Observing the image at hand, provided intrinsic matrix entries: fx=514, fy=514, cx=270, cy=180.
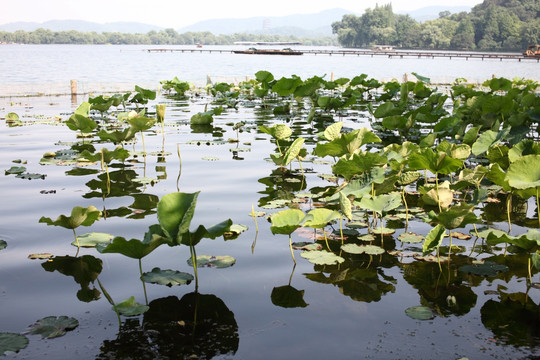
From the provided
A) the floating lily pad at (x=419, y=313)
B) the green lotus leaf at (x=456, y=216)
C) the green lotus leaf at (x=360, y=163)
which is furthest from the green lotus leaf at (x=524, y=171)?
the floating lily pad at (x=419, y=313)

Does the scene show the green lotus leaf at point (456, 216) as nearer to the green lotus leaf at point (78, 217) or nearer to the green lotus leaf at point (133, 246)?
the green lotus leaf at point (133, 246)

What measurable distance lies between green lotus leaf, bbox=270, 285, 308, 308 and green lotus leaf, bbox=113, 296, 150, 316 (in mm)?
684

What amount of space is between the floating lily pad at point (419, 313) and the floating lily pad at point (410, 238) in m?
0.95

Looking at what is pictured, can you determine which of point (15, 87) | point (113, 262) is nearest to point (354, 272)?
point (113, 262)

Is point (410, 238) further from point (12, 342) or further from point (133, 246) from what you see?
point (12, 342)

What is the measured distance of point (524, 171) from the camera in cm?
306

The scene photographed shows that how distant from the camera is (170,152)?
691cm

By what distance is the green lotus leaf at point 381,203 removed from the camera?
3291mm

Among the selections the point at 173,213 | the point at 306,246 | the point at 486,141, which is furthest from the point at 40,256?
the point at 486,141

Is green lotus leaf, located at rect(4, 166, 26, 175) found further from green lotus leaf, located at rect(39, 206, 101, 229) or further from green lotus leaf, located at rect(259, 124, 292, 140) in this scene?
green lotus leaf, located at rect(39, 206, 101, 229)

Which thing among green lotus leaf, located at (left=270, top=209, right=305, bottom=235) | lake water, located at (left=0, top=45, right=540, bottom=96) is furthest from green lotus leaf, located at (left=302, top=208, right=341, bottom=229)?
lake water, located at (left=0, top=45, right=540, bottom=96)

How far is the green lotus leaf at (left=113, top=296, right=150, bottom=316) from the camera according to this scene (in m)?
2.36

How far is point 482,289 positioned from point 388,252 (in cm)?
68

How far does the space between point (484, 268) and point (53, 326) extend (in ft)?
7.78
